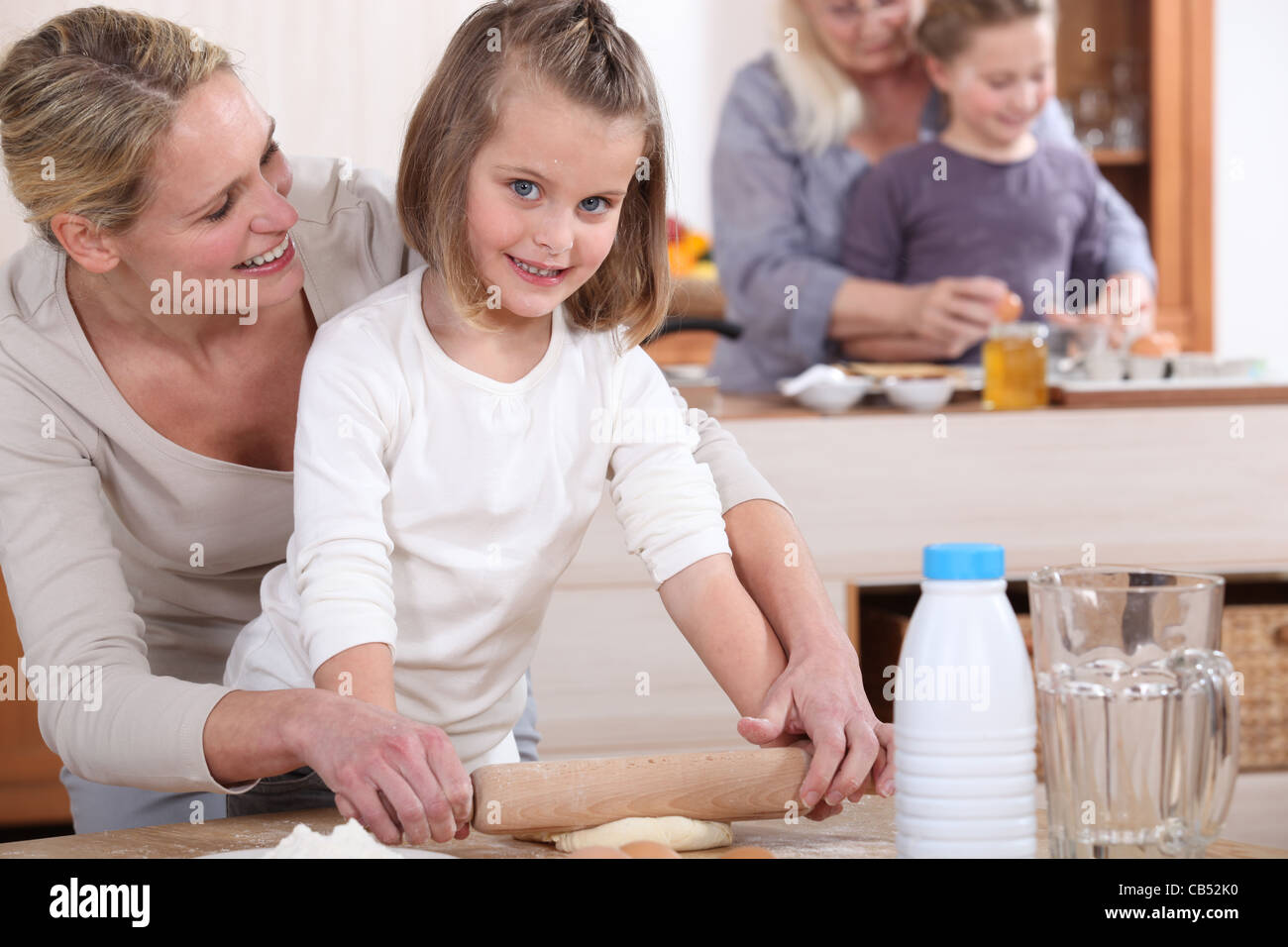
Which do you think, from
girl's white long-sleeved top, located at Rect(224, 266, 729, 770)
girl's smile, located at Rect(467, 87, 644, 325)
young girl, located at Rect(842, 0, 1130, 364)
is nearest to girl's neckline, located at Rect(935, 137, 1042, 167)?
young girl, located at Rect(842, 0, 1130, 364)

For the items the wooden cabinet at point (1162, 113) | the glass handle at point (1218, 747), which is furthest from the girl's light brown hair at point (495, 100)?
the wooden cabinet at point (1162, 113)

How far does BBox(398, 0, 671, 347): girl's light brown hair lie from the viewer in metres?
1.02

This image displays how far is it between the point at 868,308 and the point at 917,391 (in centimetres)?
49

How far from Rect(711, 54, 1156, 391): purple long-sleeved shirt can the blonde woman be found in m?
1.50

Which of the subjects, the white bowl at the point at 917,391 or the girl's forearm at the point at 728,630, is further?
the white bowl at the point at 917,391

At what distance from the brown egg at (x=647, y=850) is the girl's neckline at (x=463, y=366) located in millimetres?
438

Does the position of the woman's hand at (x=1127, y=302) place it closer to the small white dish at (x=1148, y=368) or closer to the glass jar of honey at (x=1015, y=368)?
the small white dish at (x=1148, y=368)

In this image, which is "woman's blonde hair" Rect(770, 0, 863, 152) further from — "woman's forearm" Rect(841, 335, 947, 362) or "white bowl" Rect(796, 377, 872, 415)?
"white bowl" Rect(796, 377, 872, 415)

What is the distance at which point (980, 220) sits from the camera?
2.84 metres

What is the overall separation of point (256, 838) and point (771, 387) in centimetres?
221

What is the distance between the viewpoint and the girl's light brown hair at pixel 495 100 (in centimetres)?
102

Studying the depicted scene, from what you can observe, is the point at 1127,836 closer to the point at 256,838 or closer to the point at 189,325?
the point at 256,838

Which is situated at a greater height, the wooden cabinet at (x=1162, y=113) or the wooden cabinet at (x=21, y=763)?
the wooden cabinet at (x=1162, y=113)
